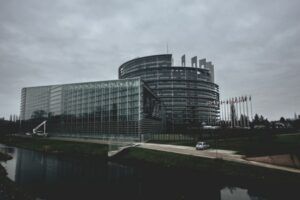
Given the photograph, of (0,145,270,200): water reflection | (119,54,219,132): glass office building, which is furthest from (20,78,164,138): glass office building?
(119,54,219,132): glass office building

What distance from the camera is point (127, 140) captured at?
77.9 m

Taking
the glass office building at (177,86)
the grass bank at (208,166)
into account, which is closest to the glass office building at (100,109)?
the grass bank at (208,166)

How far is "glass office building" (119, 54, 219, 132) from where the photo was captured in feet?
553

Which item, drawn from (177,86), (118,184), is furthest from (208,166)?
(177,86)

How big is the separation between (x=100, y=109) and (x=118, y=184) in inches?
2260

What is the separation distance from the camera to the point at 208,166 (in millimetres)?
37562

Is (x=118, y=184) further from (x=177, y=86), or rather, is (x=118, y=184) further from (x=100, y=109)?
(x=177, y=86)

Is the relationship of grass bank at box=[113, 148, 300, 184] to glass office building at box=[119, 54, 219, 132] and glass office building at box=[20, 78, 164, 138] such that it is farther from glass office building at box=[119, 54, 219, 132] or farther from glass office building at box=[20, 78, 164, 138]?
glass office building at box=[119, 54, 219, 132]

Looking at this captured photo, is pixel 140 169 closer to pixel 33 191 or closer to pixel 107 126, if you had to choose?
pixel 33 191

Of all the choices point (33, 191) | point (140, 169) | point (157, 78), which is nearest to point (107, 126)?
point (140, 169)

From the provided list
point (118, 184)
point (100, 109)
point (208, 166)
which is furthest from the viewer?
point (100, 109)

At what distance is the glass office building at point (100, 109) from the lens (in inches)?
3145

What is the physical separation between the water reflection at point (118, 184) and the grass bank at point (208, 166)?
2510 millimetres

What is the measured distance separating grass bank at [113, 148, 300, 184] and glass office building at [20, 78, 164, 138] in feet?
83.3
